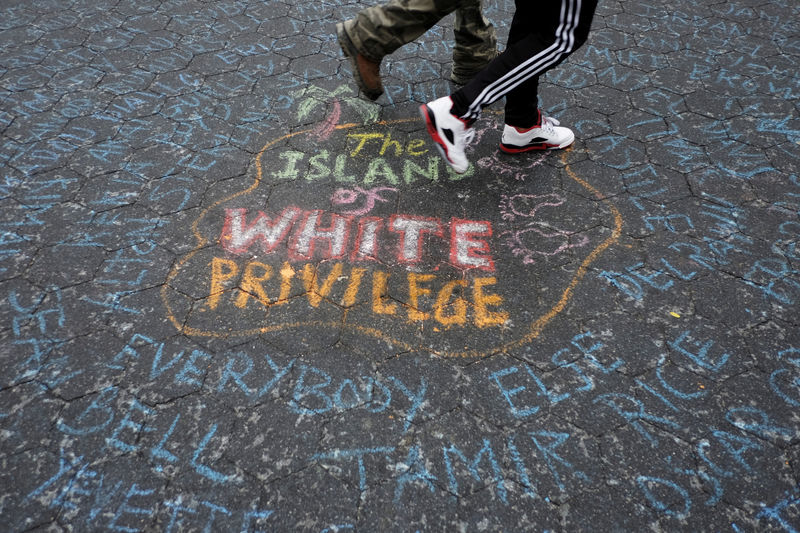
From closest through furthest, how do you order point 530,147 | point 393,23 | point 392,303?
point 392,303 < point 393,23 < point 530,147

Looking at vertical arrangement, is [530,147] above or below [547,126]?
below

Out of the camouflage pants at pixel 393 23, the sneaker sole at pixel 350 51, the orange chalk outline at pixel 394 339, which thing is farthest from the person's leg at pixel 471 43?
the orange chalk outline at pixel 394 339

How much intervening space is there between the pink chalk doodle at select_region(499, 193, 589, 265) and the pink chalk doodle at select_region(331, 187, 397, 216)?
696 millimetres

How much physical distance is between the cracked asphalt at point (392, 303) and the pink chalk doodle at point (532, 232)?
1 cm

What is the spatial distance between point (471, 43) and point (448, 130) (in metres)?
1.20

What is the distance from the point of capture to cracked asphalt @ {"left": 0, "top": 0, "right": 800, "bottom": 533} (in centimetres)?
185

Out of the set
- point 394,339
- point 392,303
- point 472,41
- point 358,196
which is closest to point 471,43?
point 472,41

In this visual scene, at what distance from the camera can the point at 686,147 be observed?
3.27 metres

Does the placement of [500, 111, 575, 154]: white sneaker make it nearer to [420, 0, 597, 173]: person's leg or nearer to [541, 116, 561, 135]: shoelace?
[541, 116, 561, 135]: shoelace

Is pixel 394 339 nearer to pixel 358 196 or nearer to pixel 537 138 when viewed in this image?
pixel 358 196

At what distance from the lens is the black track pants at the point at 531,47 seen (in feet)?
8.20

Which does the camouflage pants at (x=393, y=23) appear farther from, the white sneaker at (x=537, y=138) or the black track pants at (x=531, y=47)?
the white sneaker at (x=537, y=138)

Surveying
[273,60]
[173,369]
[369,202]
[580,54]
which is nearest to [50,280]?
[173,369]

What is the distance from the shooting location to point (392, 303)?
8.00ft
